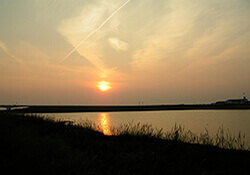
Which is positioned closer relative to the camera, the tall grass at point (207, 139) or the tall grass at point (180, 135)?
the tall grass at point (207, 139)

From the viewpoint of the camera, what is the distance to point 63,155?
6.04m

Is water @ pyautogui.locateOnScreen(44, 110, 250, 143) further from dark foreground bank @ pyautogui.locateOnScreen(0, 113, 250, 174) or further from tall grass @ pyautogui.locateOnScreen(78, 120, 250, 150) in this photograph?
dark foreground bank @ pyautogui.locateOnScreen(0, 113, 250, 174)

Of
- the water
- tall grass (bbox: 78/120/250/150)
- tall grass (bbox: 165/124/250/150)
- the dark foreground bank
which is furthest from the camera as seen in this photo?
the water

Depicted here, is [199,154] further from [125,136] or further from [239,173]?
[125,136]

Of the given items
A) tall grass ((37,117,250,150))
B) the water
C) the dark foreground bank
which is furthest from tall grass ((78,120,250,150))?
the water

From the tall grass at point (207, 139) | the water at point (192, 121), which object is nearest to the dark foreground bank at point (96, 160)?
the tall grass at point (207, 139)

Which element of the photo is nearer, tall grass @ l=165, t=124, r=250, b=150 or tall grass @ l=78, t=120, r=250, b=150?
tall grass @ l=165, t=124, r=250, b=150

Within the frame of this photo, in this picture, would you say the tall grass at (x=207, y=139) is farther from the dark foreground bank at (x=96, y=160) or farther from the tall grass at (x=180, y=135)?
the dark foreground bank at (x=96, y=160)

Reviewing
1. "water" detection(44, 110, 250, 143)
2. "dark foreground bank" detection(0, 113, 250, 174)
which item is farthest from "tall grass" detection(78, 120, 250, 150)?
"water" detection(44, 110, 250, 143)

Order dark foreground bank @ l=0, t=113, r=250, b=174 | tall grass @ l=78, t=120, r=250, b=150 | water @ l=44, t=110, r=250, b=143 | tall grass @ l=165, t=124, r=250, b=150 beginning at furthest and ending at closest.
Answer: water @ l=44, t=110, r=250, b=143 < tall grass @ l=78, t=120, r=250, b=150 < tall grass @ l=165, t=124, r=250, b=150 < dark foreground bank @ l=0, t=113, r=250, b=174

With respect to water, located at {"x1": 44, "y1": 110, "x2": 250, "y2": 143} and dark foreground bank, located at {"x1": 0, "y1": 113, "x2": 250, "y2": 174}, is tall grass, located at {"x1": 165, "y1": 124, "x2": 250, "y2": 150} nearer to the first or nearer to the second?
dark foreground bank, located at {"x1": 0, "y1": 113, "x2": 250, "y2": 174}

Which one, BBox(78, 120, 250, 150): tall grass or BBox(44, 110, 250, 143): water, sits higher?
BBox(78, 120, 250, 150): tall grass

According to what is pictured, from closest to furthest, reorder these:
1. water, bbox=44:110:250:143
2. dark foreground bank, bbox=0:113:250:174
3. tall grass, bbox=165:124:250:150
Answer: dark foreground bank, bbox=0:113:250:174 → tall grass, bbox=165:124:250:150 → water, bbox=44:110:250:143

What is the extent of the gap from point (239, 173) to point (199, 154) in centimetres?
221
